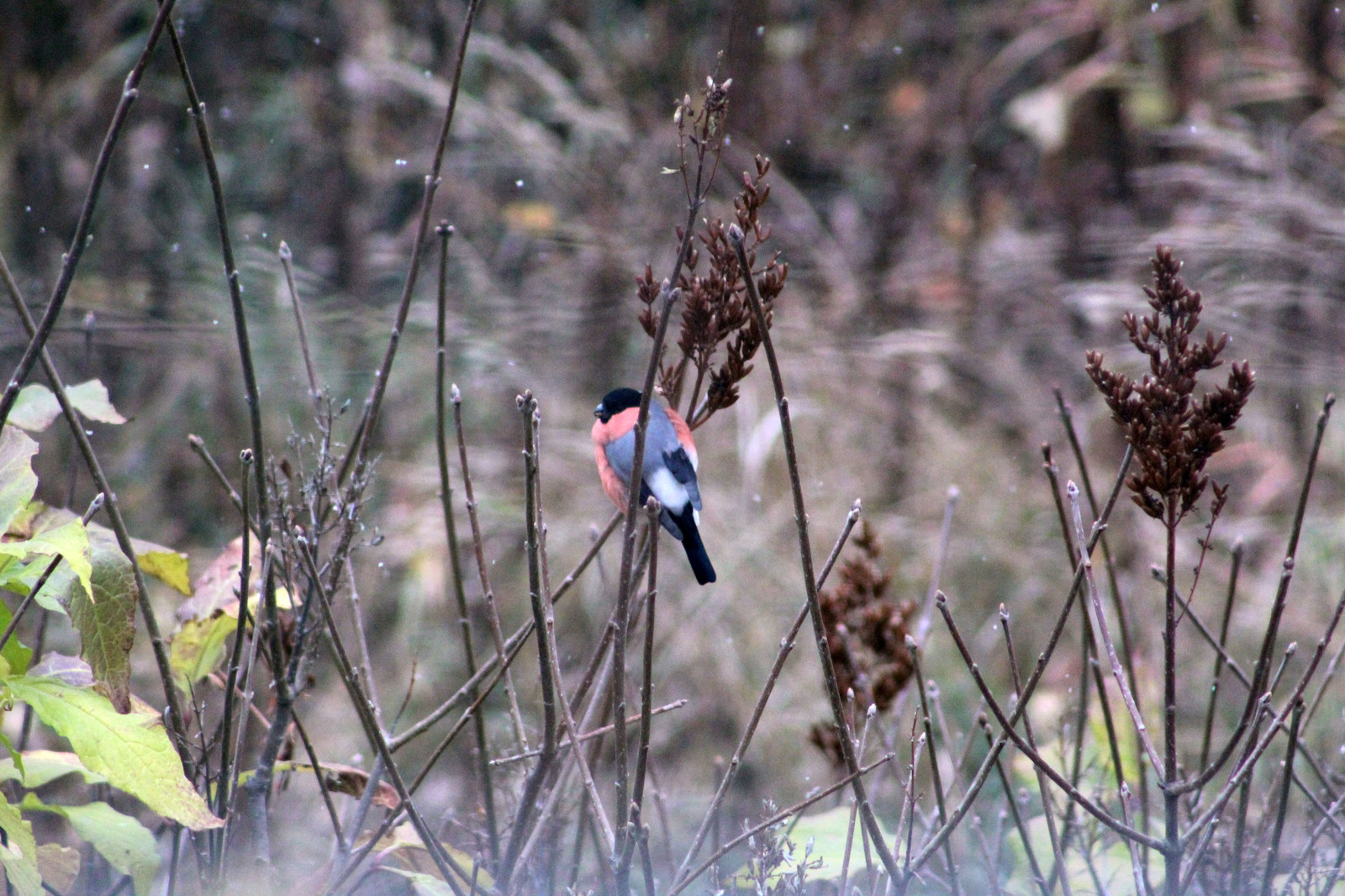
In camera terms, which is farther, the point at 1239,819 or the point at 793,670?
the point at 793,670

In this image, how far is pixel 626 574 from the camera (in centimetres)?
67

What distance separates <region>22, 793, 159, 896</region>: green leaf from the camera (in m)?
0.81

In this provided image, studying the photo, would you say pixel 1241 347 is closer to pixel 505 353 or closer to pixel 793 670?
pixel 793 670

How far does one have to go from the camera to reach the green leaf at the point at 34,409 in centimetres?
91

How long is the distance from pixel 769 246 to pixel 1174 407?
2.79 m

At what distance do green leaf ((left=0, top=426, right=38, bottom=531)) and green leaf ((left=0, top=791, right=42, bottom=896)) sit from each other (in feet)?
0.55

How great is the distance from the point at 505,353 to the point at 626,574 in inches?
104

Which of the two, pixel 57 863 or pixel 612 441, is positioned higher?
pixel 612 441

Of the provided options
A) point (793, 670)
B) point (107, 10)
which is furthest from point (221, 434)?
point (793, 670)

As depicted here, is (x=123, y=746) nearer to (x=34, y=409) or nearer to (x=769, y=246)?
(x=34, y=409)

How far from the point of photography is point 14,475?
0.76 meters

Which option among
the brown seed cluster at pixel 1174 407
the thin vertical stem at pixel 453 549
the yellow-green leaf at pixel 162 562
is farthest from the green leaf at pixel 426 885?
the brown seed cluster at pixel 1174 407

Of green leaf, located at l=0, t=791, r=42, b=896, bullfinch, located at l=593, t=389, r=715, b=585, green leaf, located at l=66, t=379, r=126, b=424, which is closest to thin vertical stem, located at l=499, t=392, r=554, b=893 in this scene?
bullfinch, located at l=593, t=389, r=715, b=585

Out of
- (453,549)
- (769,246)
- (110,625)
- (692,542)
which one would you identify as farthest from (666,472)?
(769,246)
